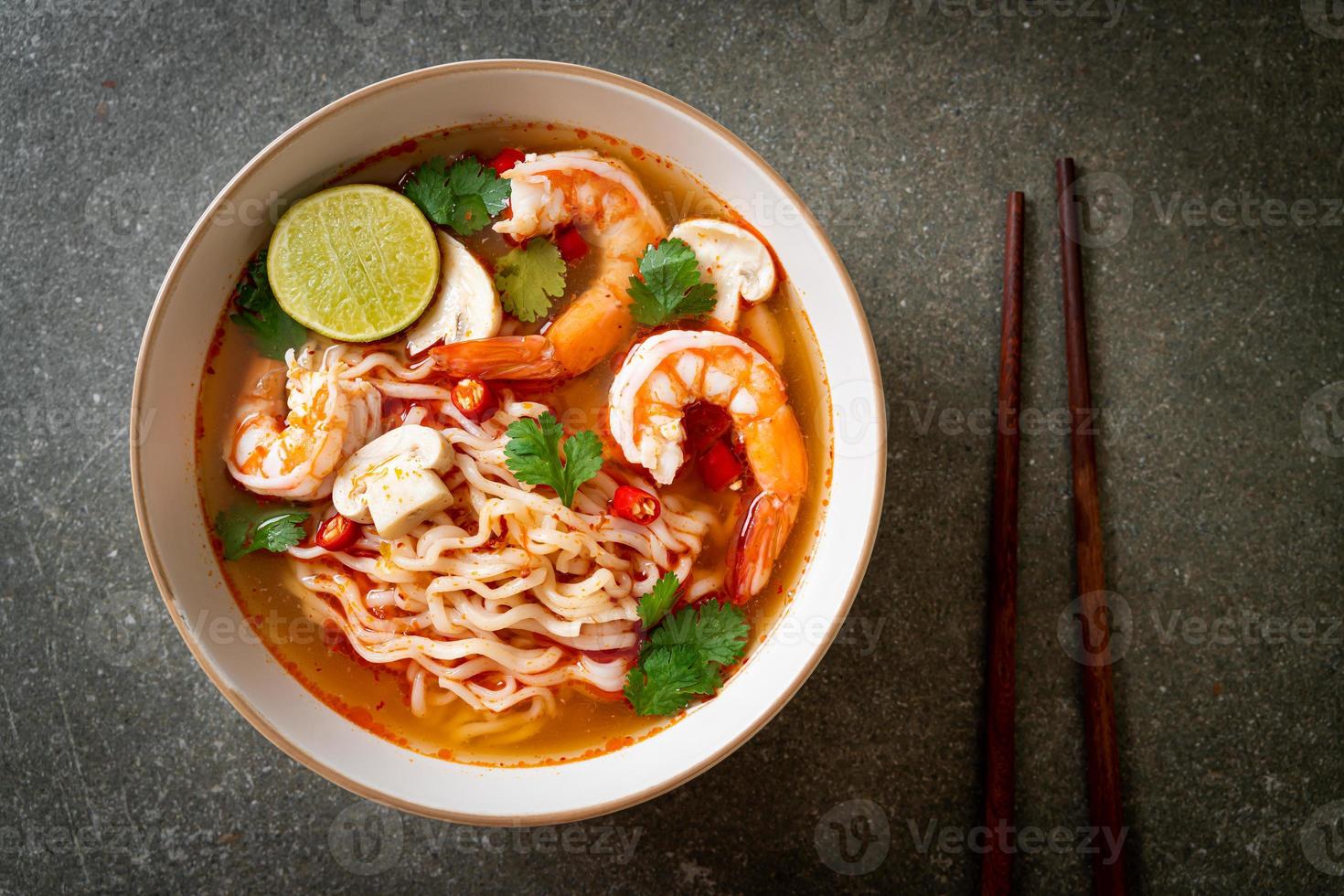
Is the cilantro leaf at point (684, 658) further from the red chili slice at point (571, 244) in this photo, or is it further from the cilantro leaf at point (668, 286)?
the red chili slice at point (571, 244)

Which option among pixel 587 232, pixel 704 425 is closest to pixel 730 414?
pixel 704 425

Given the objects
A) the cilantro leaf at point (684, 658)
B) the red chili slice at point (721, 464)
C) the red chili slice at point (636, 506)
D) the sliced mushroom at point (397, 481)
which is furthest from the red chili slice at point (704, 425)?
the sliced mushroom at point (397, 481)

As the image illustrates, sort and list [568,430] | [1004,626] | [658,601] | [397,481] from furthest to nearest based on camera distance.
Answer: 1. [1004,626]
2. [568,430]
3. [658,601]
4. [397,481]

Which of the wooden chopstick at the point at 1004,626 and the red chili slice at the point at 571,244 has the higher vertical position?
the red chili slice at the point at 571,244

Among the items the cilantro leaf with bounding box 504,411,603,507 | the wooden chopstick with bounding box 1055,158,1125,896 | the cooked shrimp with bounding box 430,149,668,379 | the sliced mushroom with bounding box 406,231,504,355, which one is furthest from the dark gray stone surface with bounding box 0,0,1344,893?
the cilantro leaf with bounding box 504,411,603,507

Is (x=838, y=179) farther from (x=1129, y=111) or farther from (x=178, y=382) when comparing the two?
(x=178, y=382)

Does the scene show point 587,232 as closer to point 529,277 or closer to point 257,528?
point 529,277

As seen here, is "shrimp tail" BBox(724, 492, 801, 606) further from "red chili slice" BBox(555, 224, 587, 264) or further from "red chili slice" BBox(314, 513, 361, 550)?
"red chili slice" BBox(314, 513, 361, 550)
